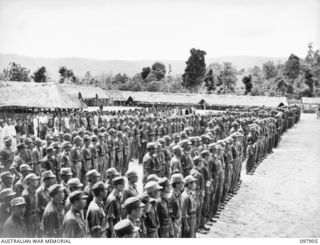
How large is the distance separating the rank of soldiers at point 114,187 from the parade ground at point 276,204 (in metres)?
0.39

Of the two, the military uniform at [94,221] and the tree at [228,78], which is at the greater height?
the tree at [228,78]

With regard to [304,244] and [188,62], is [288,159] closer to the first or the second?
[304,244]

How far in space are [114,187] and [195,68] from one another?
249 ft

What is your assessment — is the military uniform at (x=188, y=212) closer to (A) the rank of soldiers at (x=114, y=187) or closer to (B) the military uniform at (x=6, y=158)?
(A) the rank of soldiers at (x=114, y=187)

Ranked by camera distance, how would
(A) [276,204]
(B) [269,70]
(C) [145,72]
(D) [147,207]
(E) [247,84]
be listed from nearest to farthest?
1. (D) [147,207]
2. (A) [276,204]
3. (E) [247,84]
4. (C) [145,72]
5. (B) [269,70]

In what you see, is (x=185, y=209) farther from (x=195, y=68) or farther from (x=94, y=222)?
(x=195, y=68)

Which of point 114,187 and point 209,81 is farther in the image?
point 209,81

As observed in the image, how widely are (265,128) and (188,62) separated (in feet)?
215

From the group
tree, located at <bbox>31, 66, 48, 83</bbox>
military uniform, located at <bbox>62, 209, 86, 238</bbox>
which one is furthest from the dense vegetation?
military uniform, located at <bbox>62, 209, 86, 238</bbox>

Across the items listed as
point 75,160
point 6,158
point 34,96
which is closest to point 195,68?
point 34,96

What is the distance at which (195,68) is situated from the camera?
8081 centimetres

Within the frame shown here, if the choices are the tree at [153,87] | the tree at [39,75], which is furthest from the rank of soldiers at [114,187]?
the tree at [153,87]

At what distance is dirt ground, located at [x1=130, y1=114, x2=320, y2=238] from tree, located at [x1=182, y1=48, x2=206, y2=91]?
63361 mm

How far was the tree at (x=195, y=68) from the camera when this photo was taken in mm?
80188
